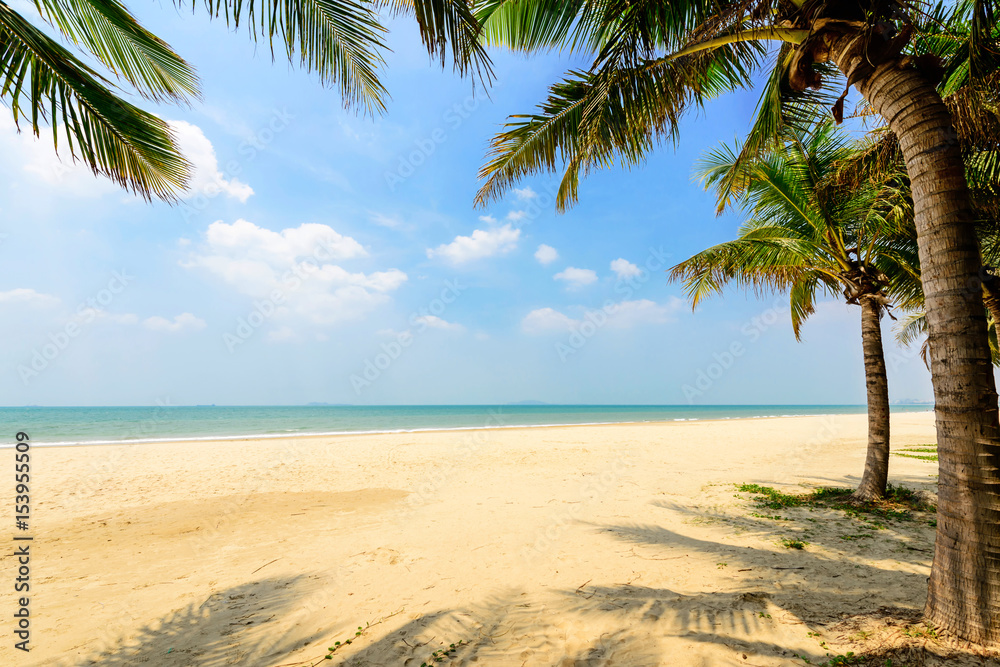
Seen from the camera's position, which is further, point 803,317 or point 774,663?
point 803,317

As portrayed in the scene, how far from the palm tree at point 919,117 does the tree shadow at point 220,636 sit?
444 cm

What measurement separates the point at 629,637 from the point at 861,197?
22.4 ft

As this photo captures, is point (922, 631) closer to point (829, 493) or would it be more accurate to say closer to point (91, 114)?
point (829, 493)

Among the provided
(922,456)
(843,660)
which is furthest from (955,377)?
(922,456)

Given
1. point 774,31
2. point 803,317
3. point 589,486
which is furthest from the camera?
point 803,317

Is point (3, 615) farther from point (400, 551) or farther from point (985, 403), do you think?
point (985, 403)

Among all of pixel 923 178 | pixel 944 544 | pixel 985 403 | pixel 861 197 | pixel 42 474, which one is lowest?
pixel 42 474

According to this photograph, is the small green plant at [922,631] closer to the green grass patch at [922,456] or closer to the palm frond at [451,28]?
the palm frond at [451,28]

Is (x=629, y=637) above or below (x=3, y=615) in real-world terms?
above

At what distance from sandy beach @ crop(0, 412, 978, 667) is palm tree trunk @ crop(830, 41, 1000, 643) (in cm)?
65

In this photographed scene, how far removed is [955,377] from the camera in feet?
9.04

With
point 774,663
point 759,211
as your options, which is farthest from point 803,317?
point 774,663

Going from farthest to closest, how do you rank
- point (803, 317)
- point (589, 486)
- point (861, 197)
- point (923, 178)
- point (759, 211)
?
point (803, 317)
point (589, 486)
point (759, 211)
point (861, 197)
point (923, 178)

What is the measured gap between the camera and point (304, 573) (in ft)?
14.3
